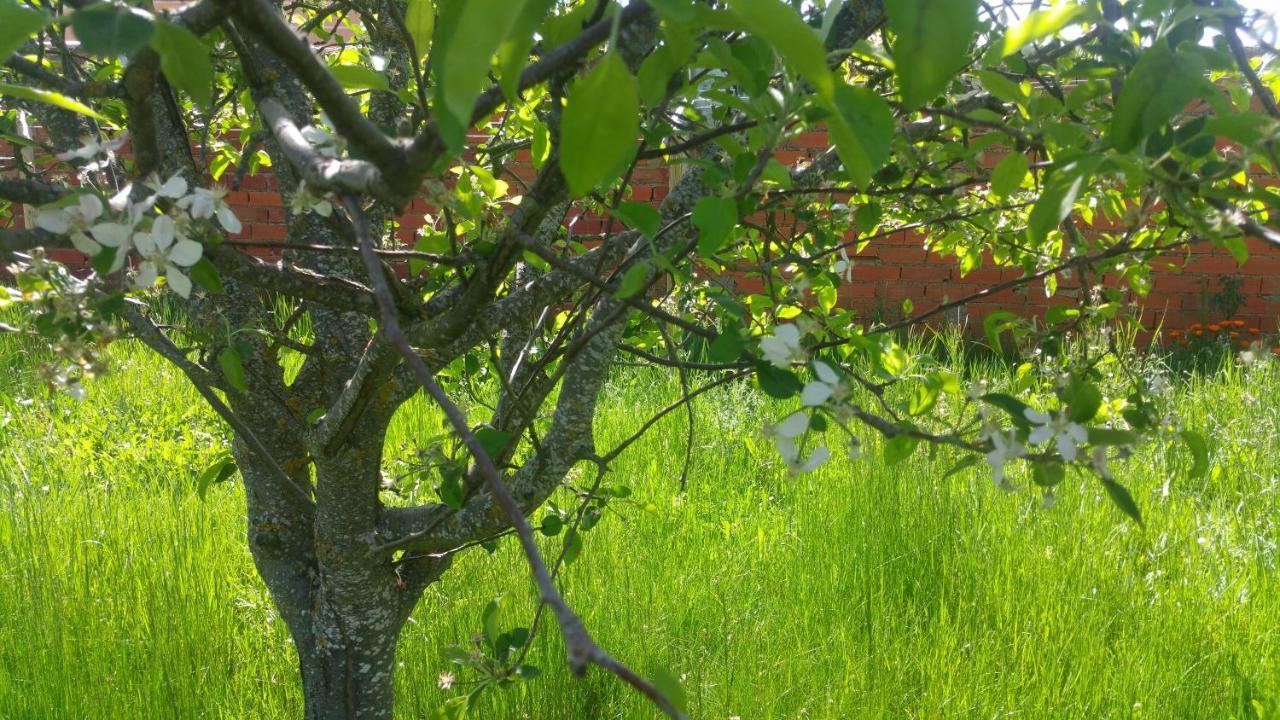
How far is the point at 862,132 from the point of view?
39 centimetres

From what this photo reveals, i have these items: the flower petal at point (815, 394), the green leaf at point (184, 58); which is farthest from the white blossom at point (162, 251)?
the flower petal at point (815, 394)

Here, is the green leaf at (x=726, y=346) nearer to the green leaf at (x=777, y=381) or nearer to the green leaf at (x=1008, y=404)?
the green leaf at (x=777, y=381)

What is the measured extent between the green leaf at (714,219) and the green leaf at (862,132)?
10 cm

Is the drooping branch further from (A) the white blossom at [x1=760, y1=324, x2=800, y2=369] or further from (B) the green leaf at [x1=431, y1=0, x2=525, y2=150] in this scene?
(A) the white blossom at [x1=760, y1=324, x2=800, y2=369]

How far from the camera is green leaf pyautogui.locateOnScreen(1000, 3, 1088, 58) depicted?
40 cm

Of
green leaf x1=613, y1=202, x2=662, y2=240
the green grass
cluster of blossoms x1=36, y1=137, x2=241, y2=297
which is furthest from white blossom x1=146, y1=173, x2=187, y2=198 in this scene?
the green grass

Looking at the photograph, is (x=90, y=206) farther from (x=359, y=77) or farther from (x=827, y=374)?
(x=827, y=374)

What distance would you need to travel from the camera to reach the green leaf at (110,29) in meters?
0.32

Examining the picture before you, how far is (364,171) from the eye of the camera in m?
0.43

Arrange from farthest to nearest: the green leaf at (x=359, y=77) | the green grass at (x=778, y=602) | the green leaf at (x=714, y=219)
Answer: the green grass at (x=778, y=602)
the green leaf at (x=359, y=77)
the green leaf at (x=714, y=219)

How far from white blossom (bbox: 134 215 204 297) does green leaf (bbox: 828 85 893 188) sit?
0.34 metres

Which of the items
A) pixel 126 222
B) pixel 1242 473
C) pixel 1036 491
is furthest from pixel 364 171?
pixel 1242 473

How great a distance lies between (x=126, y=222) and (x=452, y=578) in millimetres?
1472

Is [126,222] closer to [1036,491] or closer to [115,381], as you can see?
[1036,491]
